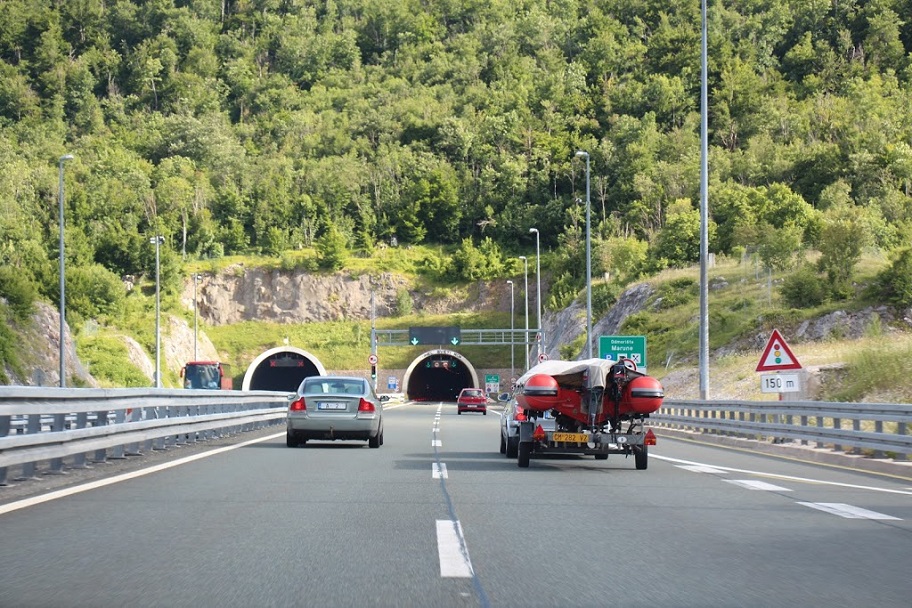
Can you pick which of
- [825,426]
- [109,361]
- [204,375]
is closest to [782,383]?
[825,426]

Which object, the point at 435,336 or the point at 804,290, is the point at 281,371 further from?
the point at 804,290

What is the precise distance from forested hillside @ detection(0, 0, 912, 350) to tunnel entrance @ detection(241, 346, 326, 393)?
1324cm

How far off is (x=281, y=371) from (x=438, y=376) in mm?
16741

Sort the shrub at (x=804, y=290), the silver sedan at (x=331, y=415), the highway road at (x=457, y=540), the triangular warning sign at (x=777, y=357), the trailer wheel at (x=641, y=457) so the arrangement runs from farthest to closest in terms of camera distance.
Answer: the shrub at (x=804, y=290) → the triangular warning sign at (x=777, y=357) → the silver sedan at (x=331, y=415) → the trailer wheel at (x=641, y=457) → the highway road at (x=457, y=540)

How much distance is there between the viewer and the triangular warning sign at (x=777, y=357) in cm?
2531

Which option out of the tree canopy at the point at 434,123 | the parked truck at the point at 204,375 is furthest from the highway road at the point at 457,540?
the tree canopy at the point at 434,123

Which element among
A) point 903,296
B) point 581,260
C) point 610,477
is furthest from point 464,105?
point 610,477

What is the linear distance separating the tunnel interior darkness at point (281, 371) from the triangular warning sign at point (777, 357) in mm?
71424

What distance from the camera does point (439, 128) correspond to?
149 m

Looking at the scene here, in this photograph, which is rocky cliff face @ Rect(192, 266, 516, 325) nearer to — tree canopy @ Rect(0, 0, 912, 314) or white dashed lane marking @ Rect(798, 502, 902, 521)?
tree canopy @ Rect(0, 0, 912, 314)

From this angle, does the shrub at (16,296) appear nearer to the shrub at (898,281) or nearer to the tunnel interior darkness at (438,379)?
the shrub at (898,281)

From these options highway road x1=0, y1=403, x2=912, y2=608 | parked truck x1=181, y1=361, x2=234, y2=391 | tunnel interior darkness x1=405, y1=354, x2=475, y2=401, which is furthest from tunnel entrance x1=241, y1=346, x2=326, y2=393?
highway road x1=0, y1=403, x2=912, y2=608

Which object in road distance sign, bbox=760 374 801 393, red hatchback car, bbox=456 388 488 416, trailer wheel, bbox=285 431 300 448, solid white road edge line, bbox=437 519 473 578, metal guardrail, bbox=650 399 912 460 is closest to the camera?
solid white road edge line, bbox=437 519 473 578

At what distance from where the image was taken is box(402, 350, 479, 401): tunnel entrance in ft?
326
